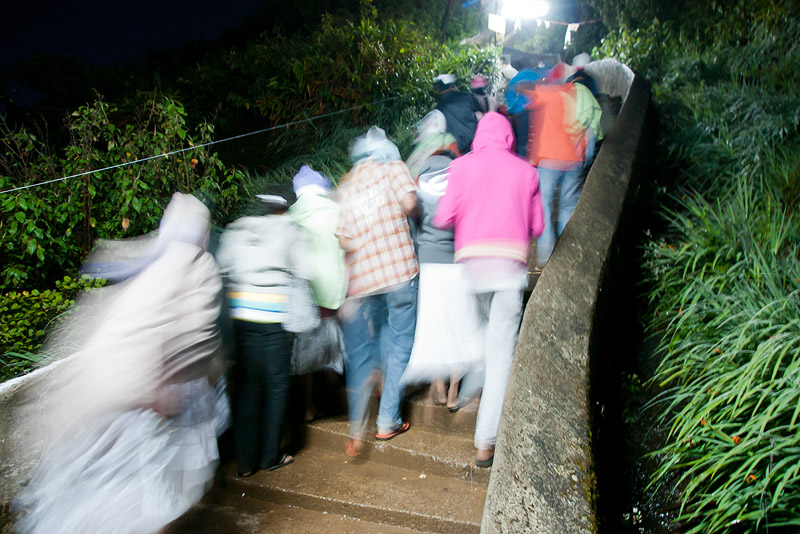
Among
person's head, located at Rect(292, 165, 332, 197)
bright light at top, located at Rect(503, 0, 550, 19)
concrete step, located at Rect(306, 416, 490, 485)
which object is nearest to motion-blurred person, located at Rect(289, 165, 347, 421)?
person's head, located at Rect(292, 165, 332, 197)

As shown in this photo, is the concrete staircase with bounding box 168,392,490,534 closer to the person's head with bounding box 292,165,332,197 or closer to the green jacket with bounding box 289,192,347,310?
the green jacket with bounding box 289,192,347,310

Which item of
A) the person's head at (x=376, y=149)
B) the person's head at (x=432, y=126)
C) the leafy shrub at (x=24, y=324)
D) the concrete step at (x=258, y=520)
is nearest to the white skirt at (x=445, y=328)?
the person's head at (x=376, y=149)

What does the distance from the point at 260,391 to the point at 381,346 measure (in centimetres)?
85

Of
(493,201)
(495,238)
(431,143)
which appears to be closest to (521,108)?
(431,143)

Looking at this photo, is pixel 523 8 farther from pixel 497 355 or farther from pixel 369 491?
pixel 369 491

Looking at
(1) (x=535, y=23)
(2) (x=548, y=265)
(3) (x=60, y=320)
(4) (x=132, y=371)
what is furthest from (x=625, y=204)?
(1) (x=535, y=23)

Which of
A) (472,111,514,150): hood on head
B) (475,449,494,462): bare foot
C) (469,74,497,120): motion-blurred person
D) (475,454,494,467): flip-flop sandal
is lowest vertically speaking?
(475,454,494,467): flip-flop sandal

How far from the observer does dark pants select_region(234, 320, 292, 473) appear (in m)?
3.03

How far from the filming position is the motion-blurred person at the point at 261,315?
294 centimetres

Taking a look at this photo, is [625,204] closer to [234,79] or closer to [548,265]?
[548,265]

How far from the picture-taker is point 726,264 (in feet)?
12.5

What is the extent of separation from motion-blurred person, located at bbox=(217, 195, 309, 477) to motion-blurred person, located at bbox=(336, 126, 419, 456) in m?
0.36

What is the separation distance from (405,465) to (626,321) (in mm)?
2142

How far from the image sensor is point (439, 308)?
316 centimetres
